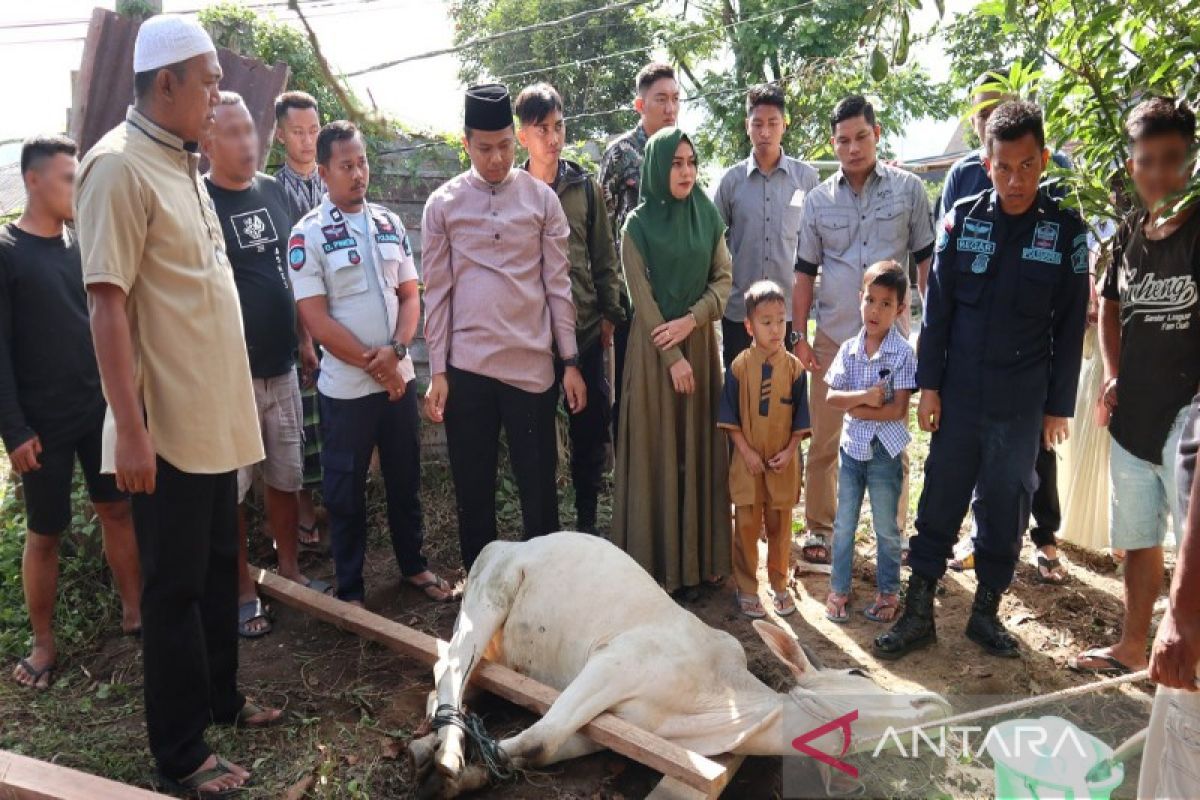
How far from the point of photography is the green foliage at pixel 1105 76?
2.83m

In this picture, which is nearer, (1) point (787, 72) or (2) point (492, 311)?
(2) point (492, 311)

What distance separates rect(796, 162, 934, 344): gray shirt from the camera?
4711 mm

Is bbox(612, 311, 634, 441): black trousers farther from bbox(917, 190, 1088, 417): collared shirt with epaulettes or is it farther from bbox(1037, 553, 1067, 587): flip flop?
bbox(1037, 553, 1067, 587): flip flop

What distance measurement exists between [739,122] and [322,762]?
15155 millimetres

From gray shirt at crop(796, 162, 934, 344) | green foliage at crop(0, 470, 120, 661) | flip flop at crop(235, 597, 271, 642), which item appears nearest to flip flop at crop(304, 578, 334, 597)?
flip flop at crop(235, 597, 271, 642)

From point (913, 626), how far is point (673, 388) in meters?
1.56

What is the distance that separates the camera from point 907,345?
406 cm

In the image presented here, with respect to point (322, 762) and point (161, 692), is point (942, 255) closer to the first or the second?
point (322, 762)

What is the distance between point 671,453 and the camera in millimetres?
4293

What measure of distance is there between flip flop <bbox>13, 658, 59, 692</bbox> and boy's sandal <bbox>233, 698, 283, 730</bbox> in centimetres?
110

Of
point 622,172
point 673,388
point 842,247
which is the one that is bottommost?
point 673,388

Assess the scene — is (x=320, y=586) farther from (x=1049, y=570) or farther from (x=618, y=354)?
(x=1049, y=570)

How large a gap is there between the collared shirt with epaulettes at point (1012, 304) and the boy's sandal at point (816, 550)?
1.46 meters

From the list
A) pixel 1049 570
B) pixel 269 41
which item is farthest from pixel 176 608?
pixel 269 41
